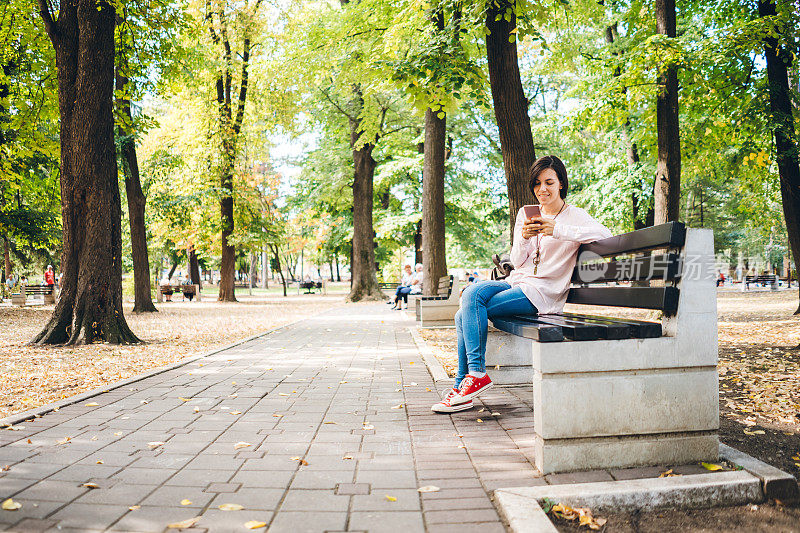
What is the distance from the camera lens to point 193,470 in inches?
119

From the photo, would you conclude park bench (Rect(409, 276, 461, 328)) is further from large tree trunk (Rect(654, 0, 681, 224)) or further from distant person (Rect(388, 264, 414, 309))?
distant person (Rect(388, 264, 414, 309))

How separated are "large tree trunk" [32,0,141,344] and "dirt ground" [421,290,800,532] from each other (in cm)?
526

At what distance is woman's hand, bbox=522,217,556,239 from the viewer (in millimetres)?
3453

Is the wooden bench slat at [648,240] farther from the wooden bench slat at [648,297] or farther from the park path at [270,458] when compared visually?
the park path at [270,458]

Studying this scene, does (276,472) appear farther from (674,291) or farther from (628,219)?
(628,219)

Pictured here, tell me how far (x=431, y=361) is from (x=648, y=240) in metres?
4.00

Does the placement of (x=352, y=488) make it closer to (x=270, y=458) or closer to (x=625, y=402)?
(x=270, y=458)

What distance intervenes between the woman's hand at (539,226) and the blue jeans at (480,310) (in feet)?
1.65

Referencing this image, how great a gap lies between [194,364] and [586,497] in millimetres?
5480

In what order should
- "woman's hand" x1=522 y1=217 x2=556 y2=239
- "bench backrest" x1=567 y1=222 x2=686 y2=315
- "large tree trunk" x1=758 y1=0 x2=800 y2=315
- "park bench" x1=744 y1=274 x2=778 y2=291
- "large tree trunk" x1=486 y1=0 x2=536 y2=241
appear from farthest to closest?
"park bench" x1=744 y1=274 x2=778 y2=291 → "large tree trunk" x1=758 y1=0 x2=800 y2=315 → "large tree trunk" x1=486 y1=0 x2=536 y2=241 → "woman's hand" x1=522 y1=217 x2=556 y2=239 → "bench backrest" x1=567 y1=222 x2=686 y2=315

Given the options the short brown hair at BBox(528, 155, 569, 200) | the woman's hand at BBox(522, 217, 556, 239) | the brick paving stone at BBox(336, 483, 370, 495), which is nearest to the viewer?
the brick paving stone at BBox(336, 483, 370, 495)

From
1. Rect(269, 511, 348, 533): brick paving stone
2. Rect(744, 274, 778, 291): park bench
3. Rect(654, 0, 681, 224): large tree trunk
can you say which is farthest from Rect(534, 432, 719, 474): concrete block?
Rect(744, 274, 778, 291): park bench

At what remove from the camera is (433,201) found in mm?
12125

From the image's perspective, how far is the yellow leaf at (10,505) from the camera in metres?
2.49
